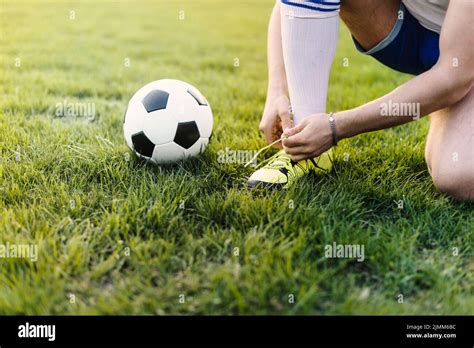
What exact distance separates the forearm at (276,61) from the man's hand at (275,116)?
2.1 inches

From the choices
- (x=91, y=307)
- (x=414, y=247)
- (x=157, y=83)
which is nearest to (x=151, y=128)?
(x=157, y=83)

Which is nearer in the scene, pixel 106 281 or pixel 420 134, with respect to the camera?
pixel 106 281

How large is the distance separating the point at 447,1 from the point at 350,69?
2274 millimetres

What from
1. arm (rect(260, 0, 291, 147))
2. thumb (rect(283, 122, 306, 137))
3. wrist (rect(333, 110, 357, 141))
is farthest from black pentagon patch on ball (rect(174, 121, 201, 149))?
wrist (rect(333, 110, 357, 141))

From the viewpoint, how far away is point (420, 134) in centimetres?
282

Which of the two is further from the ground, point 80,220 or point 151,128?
point 151,128

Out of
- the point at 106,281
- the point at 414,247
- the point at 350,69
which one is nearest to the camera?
the point at 106,281

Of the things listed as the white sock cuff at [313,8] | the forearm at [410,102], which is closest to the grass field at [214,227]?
the forearm at [410,102]

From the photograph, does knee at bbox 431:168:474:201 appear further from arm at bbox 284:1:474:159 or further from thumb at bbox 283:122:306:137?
thumb at bbox 283:122:306:137

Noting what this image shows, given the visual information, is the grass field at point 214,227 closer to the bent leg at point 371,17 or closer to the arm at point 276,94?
the arm at point 276,94

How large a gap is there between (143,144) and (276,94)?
593 millimetres

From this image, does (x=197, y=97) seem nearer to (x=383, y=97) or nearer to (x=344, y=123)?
(x=344, y=123)

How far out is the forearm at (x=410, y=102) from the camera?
1971 millimetres
